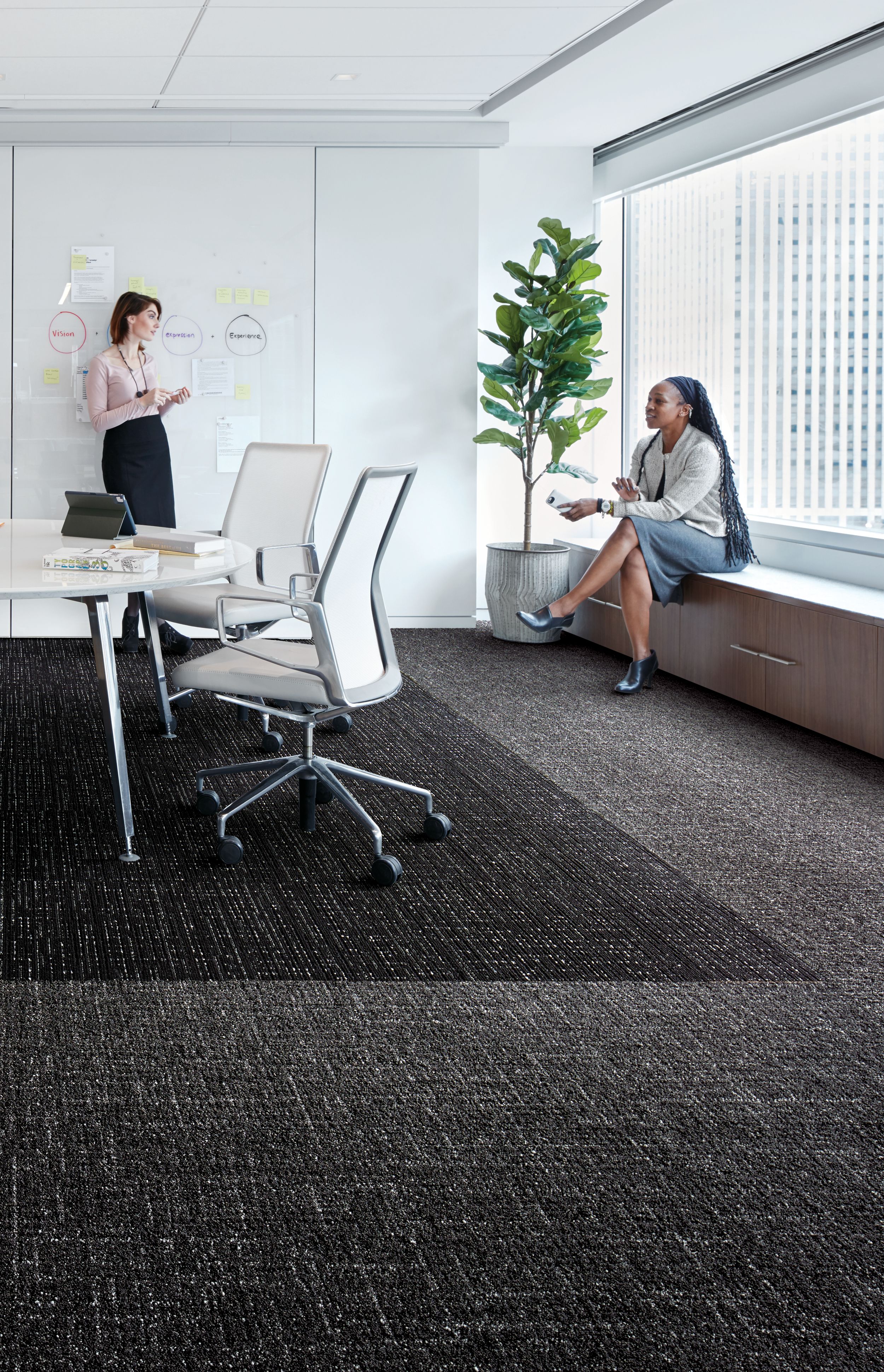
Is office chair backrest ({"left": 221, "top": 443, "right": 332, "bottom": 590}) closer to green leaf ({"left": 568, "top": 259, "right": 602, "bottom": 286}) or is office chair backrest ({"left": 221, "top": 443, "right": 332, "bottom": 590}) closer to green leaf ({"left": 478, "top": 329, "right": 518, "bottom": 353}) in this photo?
green leaf ({"left": 478, "top": 329, "right": 518, "bottom": 353})

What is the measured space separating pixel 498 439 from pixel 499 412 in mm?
136

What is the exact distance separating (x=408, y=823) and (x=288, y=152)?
429cm

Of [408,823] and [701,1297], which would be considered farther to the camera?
[408,823]

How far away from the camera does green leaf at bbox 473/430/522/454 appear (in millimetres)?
6535

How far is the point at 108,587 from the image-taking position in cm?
314

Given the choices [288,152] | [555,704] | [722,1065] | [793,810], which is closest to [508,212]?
[288,152]

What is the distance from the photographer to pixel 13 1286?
1.70 m

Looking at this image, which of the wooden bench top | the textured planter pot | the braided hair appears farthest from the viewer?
the textured planter pot

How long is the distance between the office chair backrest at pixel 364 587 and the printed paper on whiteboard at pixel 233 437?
353 centimetres

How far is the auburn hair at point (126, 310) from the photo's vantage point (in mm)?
6250

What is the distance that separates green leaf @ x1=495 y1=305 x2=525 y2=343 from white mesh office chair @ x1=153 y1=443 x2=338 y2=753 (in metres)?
2.03

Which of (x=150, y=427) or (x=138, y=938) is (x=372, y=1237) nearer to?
(x=138, y=938)

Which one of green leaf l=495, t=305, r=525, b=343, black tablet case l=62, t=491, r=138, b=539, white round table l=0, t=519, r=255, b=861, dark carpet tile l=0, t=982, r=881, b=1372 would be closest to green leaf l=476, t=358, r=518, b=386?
green leaf l=495, t=305, r=525, b=343

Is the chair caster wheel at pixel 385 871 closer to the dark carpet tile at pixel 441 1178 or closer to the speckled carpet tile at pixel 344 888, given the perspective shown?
the speckled carpet tile at pixel 344 888
